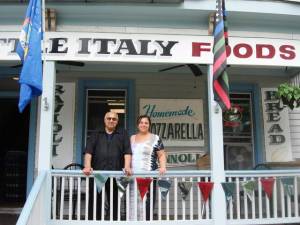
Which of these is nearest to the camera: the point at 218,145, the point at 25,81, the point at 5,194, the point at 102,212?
the point at 25,81

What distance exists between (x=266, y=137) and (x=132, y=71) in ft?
9.07

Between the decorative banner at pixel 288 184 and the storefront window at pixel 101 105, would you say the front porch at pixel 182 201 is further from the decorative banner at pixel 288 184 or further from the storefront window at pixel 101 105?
the storefront window at pixel 101 105

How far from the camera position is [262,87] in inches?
320

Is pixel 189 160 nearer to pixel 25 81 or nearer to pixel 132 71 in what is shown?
pixel 132 71

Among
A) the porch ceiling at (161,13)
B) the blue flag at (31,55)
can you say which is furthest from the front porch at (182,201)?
the porch ceiling at (161,13)

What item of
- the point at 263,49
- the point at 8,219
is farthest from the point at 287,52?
the point at 8,219

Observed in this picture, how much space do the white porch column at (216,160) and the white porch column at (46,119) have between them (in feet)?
7.29

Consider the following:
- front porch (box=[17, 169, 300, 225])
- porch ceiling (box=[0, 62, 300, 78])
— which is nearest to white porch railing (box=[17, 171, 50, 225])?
front porch (box=[17, 169, 300, 225])

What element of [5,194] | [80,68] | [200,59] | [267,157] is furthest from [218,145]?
[5,194]

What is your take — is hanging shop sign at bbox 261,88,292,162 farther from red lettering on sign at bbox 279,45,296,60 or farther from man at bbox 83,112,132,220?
man at bbox 83,112,132,220

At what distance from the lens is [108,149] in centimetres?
565

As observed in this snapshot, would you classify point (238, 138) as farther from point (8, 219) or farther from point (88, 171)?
point (8, 219)

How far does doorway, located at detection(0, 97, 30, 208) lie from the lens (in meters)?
8.44

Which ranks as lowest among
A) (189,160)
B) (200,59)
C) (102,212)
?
(102,212)
